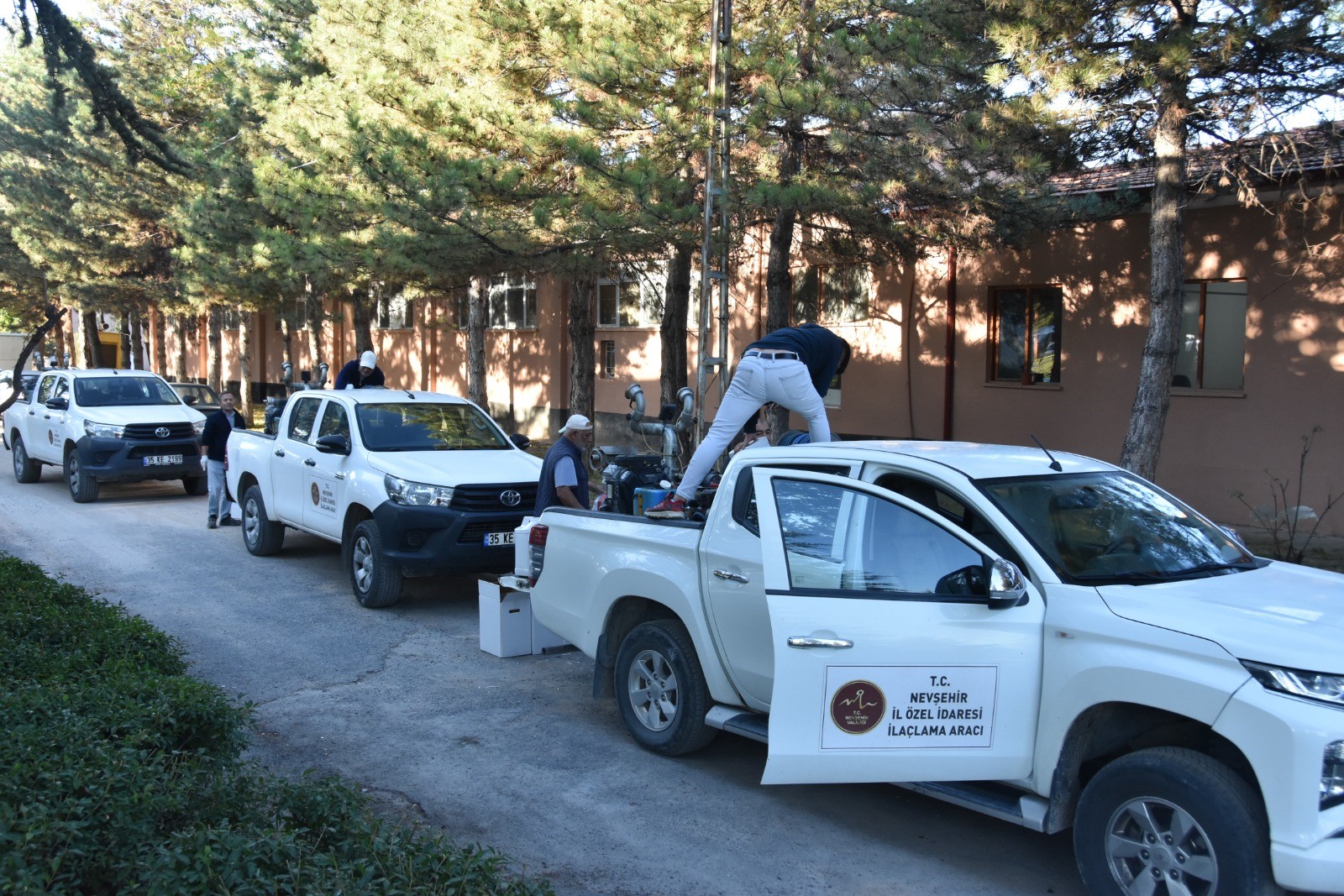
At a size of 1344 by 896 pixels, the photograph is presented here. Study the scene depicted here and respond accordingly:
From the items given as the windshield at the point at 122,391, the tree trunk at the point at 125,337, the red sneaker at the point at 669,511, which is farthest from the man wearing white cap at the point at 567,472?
the tree trunk at the point at 125,337

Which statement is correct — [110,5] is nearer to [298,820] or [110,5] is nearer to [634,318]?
Answer: [634,318]

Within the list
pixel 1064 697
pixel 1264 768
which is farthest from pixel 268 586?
pixel 1264 768

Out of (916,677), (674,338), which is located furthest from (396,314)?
(916,677)

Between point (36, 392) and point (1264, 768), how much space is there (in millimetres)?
18961

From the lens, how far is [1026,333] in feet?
53.7

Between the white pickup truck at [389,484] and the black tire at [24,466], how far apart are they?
835 centimetres

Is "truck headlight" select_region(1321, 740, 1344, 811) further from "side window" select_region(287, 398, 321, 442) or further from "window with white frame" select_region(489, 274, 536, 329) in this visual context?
"window with white frame" select_region(489, 274, 536, 329)

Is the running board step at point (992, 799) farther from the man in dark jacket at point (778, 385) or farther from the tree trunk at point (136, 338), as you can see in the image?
the tree trunk at point (136, 338)

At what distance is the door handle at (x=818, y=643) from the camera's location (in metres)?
4.52

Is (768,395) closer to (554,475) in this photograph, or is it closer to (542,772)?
(554,475)

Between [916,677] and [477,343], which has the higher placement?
[477,343]

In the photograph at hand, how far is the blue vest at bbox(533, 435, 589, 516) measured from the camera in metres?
8.58

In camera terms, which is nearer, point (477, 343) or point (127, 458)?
point (127, 458)

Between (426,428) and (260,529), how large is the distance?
260cm
